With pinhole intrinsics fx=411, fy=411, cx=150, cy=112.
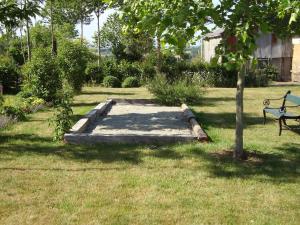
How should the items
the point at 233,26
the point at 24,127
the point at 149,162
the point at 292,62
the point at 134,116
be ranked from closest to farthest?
the point at 233,26
the point at 149,162
the point at 24,127
the point at 134,116
the point at 292,62

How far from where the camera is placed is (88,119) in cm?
1109

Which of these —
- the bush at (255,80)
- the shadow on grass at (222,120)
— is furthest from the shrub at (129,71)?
the shadow on grass at (222,120)

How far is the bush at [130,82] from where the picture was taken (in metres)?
26.7

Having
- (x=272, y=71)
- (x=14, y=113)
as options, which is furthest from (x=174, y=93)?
(x=272, y=71)

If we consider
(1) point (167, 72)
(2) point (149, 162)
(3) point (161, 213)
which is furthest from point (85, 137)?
(1) point (167, 72)

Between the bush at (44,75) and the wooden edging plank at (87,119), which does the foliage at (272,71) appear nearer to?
the wooden edging plank at (87,119)

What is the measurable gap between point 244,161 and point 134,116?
19.2 feet

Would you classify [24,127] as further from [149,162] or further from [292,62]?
[292,62]

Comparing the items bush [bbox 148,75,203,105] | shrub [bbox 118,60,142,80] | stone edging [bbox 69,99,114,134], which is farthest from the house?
stone edging [bbox 69,99,114,134]

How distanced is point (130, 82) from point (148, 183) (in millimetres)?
20701

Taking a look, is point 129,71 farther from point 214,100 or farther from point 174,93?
point 174,93

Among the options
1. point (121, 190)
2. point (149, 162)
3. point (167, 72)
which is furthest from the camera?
point (167, 72)

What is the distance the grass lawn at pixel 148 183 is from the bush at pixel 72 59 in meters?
9.46

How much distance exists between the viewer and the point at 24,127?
34.9ft
